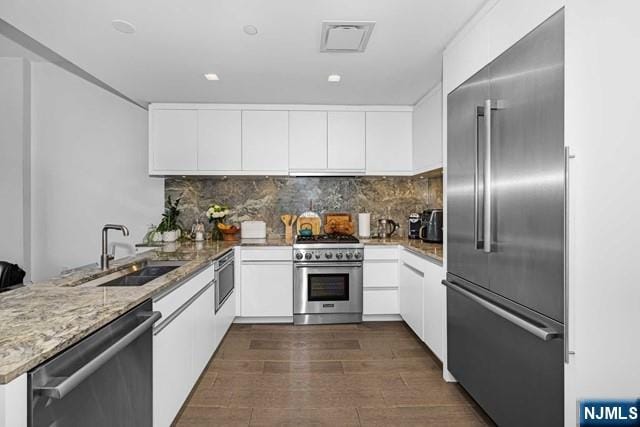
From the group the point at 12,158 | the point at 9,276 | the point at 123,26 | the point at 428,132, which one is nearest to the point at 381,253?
the point at 428,132

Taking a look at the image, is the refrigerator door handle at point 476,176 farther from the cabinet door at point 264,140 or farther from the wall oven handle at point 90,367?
the cabinet door at point 264,140

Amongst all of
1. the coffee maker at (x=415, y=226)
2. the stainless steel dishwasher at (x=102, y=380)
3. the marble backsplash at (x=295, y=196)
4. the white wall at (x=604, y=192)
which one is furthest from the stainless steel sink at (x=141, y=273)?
the coffee maker at (x=415, y=226)

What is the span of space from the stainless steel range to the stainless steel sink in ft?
5.00

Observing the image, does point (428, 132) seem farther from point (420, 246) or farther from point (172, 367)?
point (172, 367)

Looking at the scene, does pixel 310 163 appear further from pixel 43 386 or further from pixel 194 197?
pixel 43 386

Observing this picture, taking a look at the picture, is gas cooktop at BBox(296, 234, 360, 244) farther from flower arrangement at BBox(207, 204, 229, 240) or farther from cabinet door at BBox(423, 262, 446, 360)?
cabinet door at BBox(423, 262, 446, 360)

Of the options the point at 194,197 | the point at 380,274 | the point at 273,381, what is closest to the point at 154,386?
the point at 273,381

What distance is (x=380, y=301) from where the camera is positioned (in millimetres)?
3973

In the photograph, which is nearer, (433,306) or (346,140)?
(433,306)

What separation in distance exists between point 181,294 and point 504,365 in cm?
176

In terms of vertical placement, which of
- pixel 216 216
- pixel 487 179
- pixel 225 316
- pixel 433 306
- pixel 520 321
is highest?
pixel 487 179

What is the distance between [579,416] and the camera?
1.33 metres

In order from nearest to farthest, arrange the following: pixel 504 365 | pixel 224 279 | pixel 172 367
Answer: pixel 504 365 < pixel 172 367 < pixel 224 279

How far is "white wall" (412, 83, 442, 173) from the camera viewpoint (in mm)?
3396
